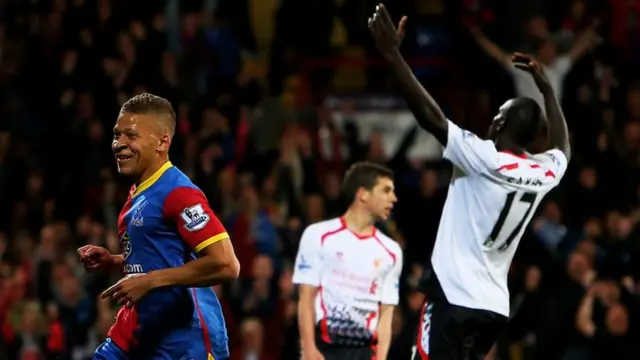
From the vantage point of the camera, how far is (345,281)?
8750 mm

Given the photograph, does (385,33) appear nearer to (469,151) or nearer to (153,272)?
(469,151)

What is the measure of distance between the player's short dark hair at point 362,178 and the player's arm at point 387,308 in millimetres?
487

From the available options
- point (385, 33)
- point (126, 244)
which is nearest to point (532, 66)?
point (385, 33)

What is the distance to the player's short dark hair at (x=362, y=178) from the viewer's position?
8883 millimetres

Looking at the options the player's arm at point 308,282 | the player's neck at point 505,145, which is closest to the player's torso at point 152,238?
the player's neck at point 505,145

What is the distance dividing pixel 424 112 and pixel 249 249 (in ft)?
20.6

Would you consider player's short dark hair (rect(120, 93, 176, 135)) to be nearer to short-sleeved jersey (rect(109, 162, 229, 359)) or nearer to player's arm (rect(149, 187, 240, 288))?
short-sleeved jersey (rect(109, 162, 229, 359))

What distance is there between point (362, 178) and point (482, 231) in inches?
79.6

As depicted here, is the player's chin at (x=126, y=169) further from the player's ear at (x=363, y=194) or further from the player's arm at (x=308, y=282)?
the player's ear at (x=363, y=194)

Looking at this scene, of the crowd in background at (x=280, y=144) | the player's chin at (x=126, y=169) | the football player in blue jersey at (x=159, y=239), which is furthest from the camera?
the crowd in background at (x=280, y=144)

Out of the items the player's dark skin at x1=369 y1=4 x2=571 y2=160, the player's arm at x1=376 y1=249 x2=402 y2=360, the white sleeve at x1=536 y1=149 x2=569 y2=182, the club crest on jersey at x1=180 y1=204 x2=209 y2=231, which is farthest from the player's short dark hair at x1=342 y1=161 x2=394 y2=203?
the club crest on jersey at x1=180 y1=204 x2=209 y2=231

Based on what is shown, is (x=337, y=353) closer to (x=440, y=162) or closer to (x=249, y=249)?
(x=249, y=249)

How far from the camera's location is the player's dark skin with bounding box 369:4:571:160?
670cm

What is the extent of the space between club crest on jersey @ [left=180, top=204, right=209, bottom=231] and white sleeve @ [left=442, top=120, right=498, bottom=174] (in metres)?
1.53
